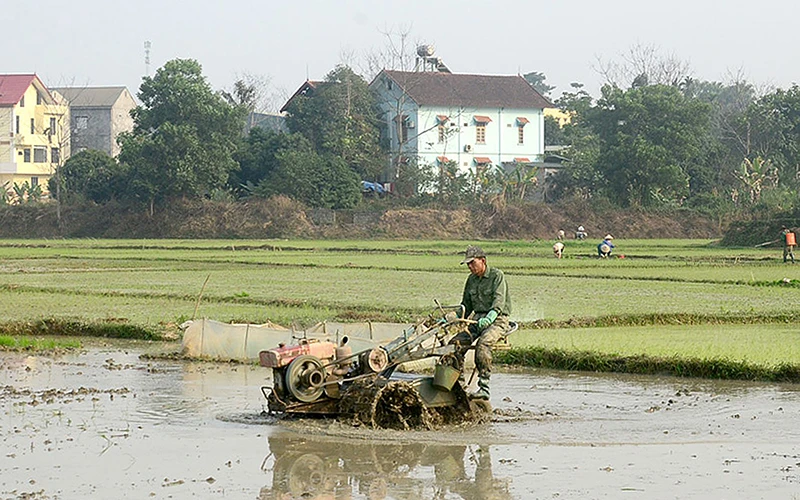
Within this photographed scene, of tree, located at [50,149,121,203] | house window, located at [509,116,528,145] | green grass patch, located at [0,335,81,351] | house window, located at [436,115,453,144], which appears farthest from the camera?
house window, located at [509,116,528,145]

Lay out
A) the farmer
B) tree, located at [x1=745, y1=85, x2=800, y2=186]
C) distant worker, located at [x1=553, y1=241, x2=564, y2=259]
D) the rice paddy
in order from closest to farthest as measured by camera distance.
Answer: the farmer, the rice paddy, distant worker, located at [x1=553, y1=241, x2=564, y2=259], tree, located at [x1=745, y1=85, x2=800, y2=186]

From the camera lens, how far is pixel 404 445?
9562 millimetres

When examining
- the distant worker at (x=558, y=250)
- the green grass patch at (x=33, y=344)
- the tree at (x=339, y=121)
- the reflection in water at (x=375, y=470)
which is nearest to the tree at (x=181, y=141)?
the tree at (x=339, y=121)

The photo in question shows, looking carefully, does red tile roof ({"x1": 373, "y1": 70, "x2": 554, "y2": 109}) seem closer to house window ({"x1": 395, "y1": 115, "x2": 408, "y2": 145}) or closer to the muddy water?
house window ({"x1": 395, "y1": 115, "x2": 408, "y2": 145})

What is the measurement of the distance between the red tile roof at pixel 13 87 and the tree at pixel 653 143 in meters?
39.3

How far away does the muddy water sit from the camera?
791cm

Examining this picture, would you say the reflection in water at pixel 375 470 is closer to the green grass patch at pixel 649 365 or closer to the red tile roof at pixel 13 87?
the green grass patch at pixel 649 365

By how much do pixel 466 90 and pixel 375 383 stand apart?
2252 inches

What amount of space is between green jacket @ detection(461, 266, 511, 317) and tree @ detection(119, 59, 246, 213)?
44639mm

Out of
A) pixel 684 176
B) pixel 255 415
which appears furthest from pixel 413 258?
pixel 255 415

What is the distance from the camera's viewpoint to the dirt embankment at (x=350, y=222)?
5581 centimetres

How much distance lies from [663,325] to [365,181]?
4544 centimetres

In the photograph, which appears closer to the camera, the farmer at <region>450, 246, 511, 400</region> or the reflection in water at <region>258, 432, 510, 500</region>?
the reflection in water at <region>258, 432, 510, 500</region>

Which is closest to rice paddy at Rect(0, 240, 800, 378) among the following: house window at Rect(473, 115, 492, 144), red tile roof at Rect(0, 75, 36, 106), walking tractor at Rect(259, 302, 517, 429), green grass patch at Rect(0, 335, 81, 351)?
green grass patch at Rect(0, 335, 81, 351)
